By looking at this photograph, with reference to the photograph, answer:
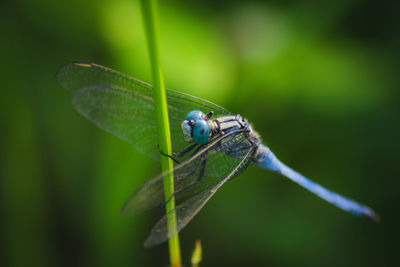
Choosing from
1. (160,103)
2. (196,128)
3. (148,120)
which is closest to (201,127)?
(196,128)

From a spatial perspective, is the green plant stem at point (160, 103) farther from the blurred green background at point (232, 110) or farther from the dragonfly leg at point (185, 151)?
the blurred green background at point (232, 110)

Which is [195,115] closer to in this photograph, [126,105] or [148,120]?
[148,120]

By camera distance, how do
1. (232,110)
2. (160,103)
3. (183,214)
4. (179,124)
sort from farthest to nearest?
1. (232,110)
2. (179,124)
3. (183,214)
4. (160,103)

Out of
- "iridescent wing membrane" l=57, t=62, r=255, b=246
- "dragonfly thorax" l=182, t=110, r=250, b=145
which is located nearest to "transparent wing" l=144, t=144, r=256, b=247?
"iridescent wing membrane" l=57, t=62, r=255, b=246

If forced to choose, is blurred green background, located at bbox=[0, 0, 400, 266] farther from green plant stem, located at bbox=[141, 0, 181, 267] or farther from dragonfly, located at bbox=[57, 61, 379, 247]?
green plant stem, located at bbox=[141, 0, 181, 267]

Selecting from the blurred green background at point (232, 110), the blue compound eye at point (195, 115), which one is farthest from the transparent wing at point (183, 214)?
the blurred green background at point (232, 110)
